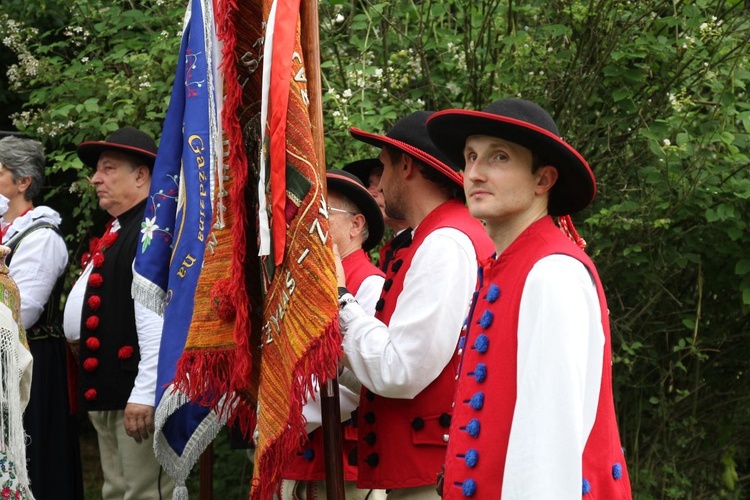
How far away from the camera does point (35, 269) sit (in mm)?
5883

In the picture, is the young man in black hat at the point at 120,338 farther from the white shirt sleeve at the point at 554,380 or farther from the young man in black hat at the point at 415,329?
the white shirt sleeve at the point at 554,380

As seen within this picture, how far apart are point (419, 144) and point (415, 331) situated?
31.3 inches

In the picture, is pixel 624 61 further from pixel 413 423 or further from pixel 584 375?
pixel 584 375

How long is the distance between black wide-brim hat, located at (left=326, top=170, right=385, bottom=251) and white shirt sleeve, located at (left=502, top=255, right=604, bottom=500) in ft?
6.13

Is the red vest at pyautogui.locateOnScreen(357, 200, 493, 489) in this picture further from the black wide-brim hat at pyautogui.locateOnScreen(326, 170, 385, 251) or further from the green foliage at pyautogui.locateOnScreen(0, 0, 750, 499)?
the green foliage at pyautogui.locateOnScreen(0, 0, 750, 499)

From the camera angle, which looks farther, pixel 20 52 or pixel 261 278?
pixel 20 52

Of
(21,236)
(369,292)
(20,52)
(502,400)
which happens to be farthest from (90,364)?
(502,400)

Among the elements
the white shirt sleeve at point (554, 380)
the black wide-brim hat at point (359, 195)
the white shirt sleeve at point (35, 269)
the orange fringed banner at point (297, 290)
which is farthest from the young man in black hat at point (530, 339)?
the white shirt sleeve at point (35, 269)

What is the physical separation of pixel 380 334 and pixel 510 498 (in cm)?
113

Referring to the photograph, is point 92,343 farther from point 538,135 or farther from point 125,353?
point 538,135

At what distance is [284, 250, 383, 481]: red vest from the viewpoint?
452 cm

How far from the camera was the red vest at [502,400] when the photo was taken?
116 inches

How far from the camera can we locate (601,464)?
2920mm

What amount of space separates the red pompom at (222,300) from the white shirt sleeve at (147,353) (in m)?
1.45
